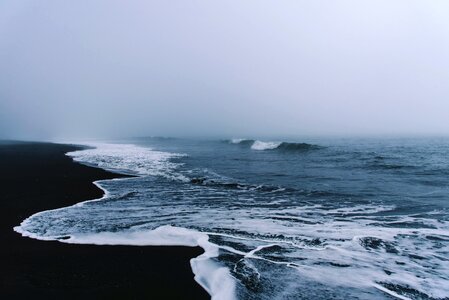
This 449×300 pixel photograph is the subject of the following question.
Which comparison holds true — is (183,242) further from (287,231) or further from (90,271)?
(287,231)

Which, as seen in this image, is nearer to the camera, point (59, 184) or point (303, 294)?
point (303, 294)

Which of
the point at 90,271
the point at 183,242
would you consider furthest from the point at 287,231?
the point at 90,271

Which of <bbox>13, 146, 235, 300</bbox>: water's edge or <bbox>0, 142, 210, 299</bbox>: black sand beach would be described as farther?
<bbox>13, 146, 235, 300</bbox>: water's edge

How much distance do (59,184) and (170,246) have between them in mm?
10045

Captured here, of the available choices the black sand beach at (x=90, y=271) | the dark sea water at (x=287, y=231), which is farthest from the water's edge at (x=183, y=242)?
the black sand beach at (x=90, y=271)

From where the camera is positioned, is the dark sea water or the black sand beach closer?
the black sand beach

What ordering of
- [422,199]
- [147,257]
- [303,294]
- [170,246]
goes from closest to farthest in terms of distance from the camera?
1. [303,294]
2. [147,257]
3. [170,246]
4. [422,199]

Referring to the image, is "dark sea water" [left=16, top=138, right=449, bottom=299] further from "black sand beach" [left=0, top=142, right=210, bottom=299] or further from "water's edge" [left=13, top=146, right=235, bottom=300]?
"black sand beach" [left=0, top=142, right=210, bottom=299]

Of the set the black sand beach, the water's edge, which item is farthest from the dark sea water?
the black sand beach

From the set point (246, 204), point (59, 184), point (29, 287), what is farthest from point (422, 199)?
point (59, 184)

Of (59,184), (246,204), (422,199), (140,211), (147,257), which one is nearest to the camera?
(147,257)

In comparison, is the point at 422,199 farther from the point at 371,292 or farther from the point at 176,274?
the point at 176,274

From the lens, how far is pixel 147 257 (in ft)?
21.4

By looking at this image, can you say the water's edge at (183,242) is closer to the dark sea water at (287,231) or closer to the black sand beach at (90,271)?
the dark sea water at (287,231)
